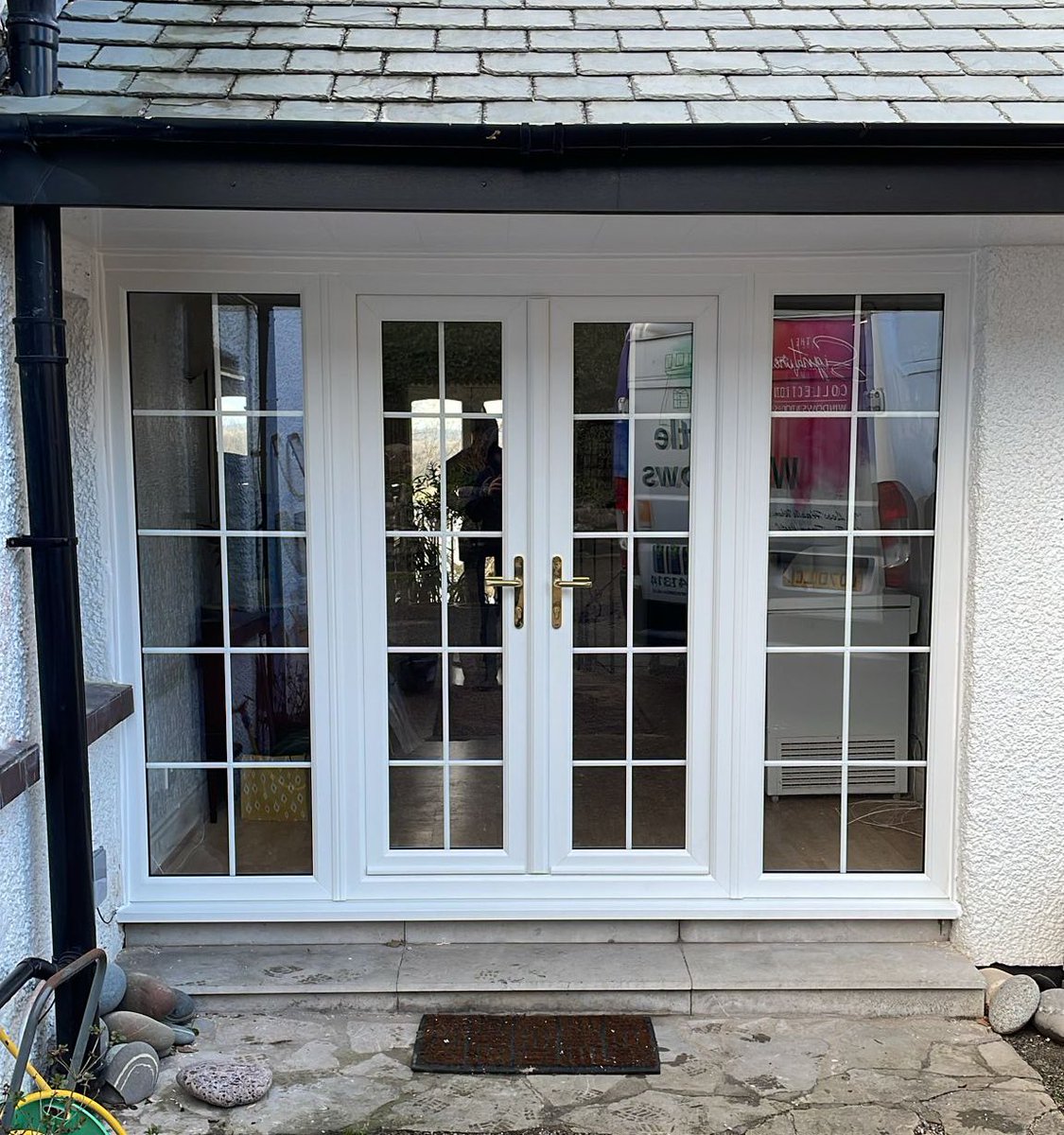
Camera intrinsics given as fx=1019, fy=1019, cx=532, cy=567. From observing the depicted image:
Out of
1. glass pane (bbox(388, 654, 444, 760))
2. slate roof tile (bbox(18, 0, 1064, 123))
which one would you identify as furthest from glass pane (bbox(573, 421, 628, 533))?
slate roof tile (bbox(18, 0, 1064, 123))

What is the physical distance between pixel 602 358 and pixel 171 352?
1845 mm

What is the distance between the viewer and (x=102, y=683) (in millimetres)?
4238

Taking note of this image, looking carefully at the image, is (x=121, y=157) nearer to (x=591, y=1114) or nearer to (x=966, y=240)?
(x=966, y=240)

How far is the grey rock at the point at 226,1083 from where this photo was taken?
3.53 meters

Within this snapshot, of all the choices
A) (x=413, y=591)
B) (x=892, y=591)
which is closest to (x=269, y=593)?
(x=413, y=591)

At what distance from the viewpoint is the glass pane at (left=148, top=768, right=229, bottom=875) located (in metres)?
4.48

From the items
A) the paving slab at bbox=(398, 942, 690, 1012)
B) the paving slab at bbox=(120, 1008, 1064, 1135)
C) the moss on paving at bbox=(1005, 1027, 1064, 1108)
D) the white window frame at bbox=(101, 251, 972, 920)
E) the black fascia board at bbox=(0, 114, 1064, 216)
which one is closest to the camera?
the black fascia board at bbox=(0, 114, 1064, 216)

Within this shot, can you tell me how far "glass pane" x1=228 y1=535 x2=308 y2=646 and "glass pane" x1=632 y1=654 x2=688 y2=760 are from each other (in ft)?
4.86

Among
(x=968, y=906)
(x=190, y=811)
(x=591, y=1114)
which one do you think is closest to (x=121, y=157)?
(x=190, y=811)

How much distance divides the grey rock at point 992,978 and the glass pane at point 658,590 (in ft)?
6.07

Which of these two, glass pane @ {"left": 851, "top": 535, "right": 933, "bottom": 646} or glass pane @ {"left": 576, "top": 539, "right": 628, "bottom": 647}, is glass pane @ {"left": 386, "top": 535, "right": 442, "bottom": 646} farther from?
glass pane @ {"left": 851, "top": 535, "right": 933, "bottom": 646}

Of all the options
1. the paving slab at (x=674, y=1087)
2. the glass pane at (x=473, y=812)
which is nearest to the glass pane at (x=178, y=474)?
the glass pane at (x=473, y=812)

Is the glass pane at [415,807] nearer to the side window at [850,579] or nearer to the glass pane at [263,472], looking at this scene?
the glass pane at [263,472]

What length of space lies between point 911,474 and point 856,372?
1.65ft
